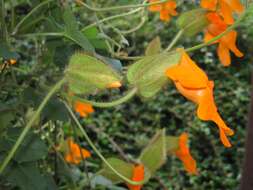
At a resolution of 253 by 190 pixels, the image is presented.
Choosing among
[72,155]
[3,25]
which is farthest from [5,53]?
[72,155]

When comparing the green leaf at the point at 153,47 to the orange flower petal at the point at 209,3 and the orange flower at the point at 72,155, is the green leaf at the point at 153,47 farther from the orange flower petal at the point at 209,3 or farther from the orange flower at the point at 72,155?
the orange flower at the point at 72,155

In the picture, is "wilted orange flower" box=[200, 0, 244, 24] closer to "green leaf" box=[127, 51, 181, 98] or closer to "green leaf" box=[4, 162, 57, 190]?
"green leaf" box=[127, 51, 181, 98]

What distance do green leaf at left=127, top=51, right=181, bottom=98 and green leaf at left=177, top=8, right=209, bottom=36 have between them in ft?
0.55

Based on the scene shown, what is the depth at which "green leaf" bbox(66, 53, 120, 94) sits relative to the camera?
40cm

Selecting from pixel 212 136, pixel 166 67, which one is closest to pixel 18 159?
pixel 166 67

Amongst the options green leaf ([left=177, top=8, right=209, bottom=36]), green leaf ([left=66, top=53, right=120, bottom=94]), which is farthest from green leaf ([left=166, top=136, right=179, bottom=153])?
green leaf ([left=66, top=53, right=120, bottom=94])

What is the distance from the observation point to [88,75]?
40cm

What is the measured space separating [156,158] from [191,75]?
12 centimetres

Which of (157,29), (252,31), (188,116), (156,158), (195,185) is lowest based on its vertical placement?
(195,185)

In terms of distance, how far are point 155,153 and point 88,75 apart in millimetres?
129

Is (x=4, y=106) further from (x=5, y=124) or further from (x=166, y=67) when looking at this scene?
(x=166, y=67)

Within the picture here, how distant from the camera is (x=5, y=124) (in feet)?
1.67

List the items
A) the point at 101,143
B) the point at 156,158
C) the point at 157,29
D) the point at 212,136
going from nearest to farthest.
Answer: the point at 156,158
the point at 101,143
the point at 212,136
the point at 157,29

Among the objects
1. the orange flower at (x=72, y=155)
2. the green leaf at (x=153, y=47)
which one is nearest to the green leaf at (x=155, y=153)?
the green leaf at (x=153, y=47)
